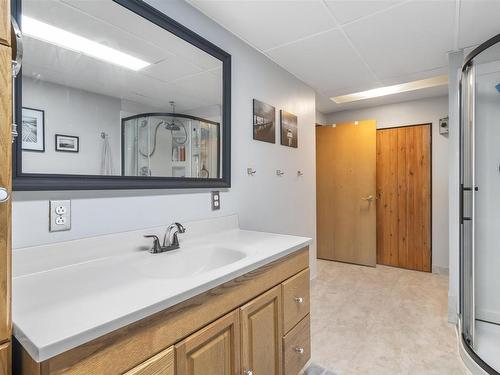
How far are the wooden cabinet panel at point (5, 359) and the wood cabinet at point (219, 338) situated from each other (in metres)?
0.03

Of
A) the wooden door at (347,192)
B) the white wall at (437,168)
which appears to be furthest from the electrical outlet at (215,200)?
the white wall at (437,168)

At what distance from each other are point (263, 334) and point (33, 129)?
1180 mm

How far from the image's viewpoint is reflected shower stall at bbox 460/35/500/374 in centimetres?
198

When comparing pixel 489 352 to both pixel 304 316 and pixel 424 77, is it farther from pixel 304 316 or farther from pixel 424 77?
pixel 424 77

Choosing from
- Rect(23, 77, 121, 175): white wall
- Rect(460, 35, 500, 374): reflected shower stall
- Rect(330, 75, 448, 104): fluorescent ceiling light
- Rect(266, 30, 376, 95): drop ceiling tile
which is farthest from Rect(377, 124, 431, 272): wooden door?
Rect(23, 77, 121, 175): white wall

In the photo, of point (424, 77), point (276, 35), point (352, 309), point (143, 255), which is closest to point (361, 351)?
point (352, 309)

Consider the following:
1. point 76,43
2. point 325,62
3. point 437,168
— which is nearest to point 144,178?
point 76,43

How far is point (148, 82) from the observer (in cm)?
137

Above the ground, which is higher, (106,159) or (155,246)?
(106,159)

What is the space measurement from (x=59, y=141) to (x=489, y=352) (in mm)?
2616

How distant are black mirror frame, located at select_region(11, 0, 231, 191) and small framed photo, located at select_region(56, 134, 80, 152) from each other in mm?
105

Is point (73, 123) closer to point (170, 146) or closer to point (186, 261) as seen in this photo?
point (170, 146)

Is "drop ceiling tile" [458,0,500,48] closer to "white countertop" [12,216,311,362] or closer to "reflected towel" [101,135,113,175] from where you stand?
"white countertop" [12,216,311,362]

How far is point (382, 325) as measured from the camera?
215 cm
